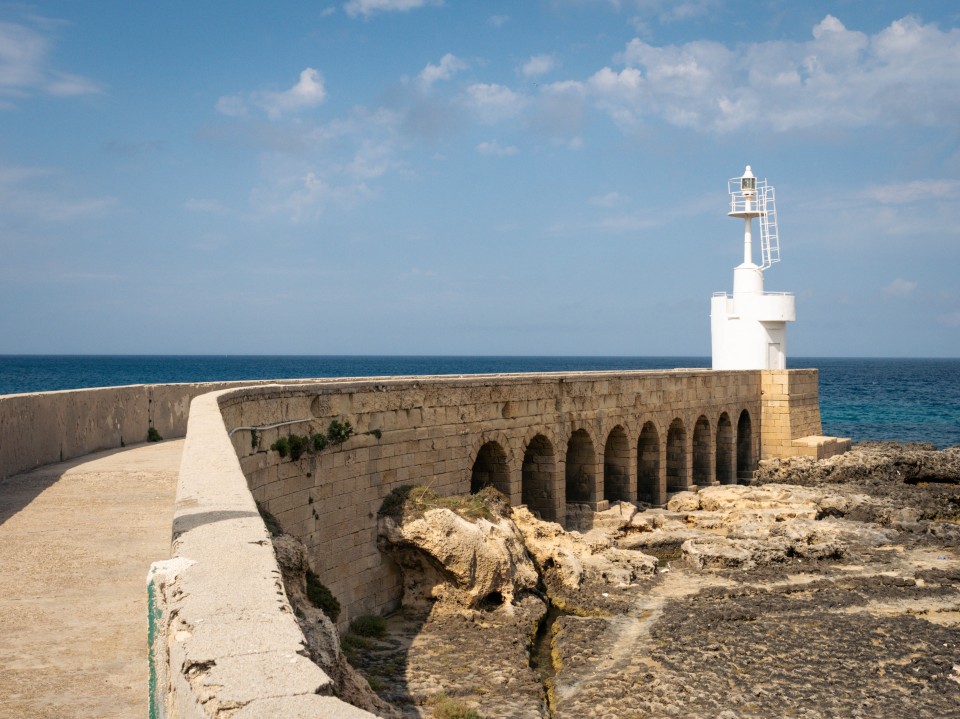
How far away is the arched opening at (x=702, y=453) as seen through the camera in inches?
1027

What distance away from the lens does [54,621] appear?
17.0ft

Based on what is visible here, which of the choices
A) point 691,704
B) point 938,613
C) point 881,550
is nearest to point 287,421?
point 691,704

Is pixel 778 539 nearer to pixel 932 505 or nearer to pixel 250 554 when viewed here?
pixel 932 505

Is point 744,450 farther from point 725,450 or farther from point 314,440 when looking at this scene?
point 314,440

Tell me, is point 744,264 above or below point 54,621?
above

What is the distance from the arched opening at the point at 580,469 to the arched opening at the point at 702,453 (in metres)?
6.30

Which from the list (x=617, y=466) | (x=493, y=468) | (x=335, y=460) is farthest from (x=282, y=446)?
(x=617, y=466)

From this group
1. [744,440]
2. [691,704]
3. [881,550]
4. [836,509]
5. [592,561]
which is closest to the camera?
[691,704]

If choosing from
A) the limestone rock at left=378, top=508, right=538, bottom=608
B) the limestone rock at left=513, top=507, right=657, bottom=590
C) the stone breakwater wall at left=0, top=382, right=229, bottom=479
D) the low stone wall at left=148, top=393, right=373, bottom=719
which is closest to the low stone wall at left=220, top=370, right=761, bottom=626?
the limestone rock at left=378, top=508, right=538, bottom=608

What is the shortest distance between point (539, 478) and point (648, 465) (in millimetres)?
5148

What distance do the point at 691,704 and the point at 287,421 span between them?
6.04 metres

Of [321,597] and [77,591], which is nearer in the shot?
[77,591]

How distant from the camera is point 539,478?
63.6 feet

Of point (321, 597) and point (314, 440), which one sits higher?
point (314, 440)
